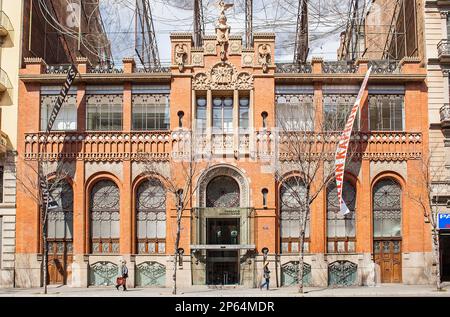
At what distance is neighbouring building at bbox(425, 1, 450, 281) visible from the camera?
3331cm

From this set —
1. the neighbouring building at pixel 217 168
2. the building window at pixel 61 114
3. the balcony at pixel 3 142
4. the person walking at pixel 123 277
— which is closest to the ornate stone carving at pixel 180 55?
the neighbouring building at pixel 217 168

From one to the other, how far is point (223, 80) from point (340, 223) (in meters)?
10.8

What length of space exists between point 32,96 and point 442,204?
81.4 ft

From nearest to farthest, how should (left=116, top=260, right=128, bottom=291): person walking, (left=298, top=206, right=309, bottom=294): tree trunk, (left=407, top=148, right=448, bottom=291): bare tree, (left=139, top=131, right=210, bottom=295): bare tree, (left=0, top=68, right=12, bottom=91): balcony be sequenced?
(left=298, top=206, right=309, bottom=294): tree trunk, (left=116, top=260, right=128, bottom=291): person walking, (left=139, top=131, right=210, bottom=295): bare tree, (left=407, top=148, right=448, bottom=291): bare tree, (left=0, top=68, right=12, bottom=91): balcony

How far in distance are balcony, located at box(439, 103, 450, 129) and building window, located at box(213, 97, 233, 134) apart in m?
12.2

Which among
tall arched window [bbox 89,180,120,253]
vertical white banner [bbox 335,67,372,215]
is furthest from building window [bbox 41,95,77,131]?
vertical white banner [bbox 335,67,372,215]

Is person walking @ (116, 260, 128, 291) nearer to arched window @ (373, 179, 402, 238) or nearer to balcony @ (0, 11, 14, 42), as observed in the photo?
arched window @ (373, 179, 402, 238)

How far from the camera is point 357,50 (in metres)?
40.8

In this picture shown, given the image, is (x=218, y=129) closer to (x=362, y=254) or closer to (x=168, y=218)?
(x=168, y=218)

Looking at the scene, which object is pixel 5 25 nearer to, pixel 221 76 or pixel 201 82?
pixel 201 82

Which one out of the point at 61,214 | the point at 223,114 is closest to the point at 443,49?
the point at 223,114

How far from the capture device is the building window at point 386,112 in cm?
3456

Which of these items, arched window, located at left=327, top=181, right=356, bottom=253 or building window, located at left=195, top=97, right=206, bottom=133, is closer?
arched window, located at left=327, top=181, right=356, bottom=253

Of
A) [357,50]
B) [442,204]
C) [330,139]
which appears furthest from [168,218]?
[357,50]
